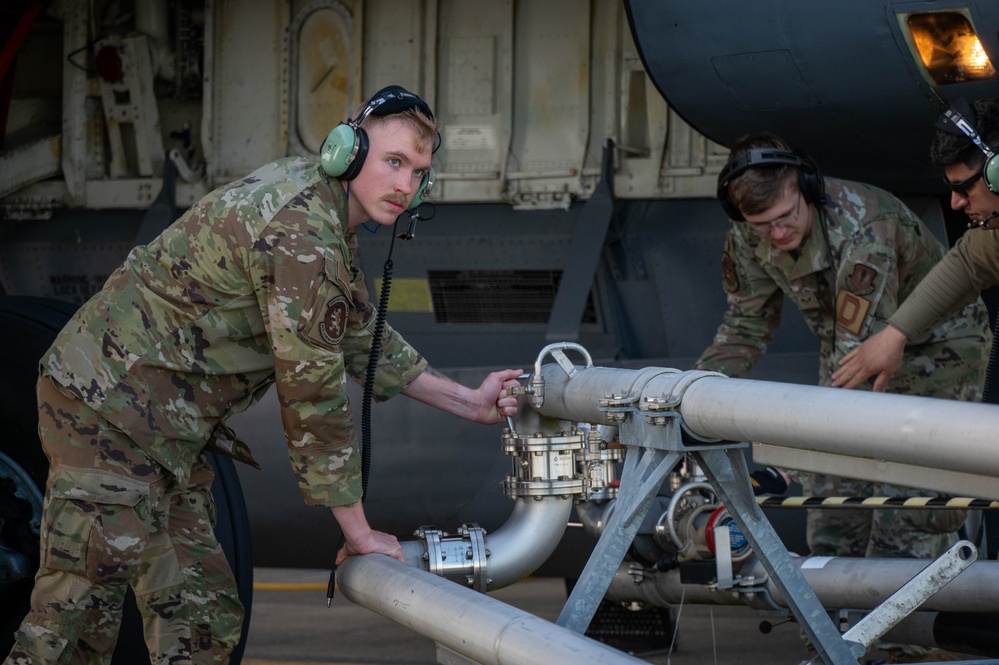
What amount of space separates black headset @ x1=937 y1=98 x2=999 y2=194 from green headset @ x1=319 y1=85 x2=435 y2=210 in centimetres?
108

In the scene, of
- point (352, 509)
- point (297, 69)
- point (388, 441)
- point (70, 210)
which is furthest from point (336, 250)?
point (70, 210)

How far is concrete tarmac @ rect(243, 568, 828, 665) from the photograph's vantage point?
15.1ft

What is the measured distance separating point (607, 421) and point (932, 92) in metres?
1.39

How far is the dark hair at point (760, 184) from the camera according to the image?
3.27m

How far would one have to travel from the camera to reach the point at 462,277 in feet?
15.7

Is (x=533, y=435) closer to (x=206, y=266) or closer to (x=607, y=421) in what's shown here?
(x=607, y=421)

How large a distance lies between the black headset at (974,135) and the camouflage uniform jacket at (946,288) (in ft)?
1.45

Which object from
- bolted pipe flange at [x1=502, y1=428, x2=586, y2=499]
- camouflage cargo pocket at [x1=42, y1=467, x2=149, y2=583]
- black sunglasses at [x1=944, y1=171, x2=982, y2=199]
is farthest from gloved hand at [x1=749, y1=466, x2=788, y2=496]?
camouflage cargo pocket at [x1=42, y1=467, x2=149, y2=583]

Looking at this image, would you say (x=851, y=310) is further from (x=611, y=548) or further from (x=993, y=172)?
(x=611, y=548)

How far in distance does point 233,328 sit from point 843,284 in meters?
1.61

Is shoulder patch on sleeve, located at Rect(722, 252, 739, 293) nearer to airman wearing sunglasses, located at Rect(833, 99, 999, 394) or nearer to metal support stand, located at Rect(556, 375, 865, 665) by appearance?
airman wearing sunglasses, located at Rect(833, 99, 999, 394)

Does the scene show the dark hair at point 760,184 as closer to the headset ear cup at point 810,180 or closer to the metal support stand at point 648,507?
the headset ear cup at point 810,180

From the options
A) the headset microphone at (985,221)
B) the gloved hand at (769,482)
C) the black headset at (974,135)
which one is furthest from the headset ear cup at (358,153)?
the gloved hand at (769,482)

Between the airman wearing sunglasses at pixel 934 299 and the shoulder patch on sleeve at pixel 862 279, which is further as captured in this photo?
the shoulder patch on sleeve at pixel 862 279
